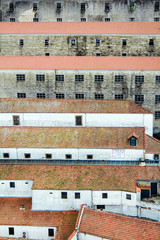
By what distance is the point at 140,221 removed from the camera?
29.9 meters

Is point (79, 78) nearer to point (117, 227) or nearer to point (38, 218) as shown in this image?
point (38, 218)

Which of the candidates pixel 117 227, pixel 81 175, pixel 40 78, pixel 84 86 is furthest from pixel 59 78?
pixel 117 227

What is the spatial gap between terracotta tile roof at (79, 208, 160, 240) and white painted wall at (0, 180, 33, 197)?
786 cm

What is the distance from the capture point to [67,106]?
4194 cm

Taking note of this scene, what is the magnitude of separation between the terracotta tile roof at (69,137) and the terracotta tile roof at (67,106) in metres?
3.18

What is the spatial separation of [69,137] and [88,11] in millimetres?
31974

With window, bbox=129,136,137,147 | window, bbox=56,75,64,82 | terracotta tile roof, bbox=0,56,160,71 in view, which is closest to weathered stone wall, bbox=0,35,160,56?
terracotta tile roof, bbox=0,56,160,71

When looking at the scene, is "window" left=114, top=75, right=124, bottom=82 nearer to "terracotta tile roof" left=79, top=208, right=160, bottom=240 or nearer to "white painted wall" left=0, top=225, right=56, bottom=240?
"terracotta tile roof" left=79, top=208, right=160, bottom=240

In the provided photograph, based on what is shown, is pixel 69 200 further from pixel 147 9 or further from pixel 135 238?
pixel 147 9

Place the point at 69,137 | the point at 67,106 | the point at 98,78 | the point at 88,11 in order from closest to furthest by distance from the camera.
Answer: the point at 69,137
the point at 67,106
the point at 98,78
the point at 88,11

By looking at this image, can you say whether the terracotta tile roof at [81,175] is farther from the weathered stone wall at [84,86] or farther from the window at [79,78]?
the window at [79,78]

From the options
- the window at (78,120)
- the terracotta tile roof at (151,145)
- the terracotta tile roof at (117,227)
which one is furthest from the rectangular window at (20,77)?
the terracotta tile roof at (117,227)

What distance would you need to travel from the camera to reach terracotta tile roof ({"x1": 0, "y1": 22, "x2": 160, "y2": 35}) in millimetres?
51812

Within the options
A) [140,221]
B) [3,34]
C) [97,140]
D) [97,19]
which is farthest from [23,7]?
[140,221]
